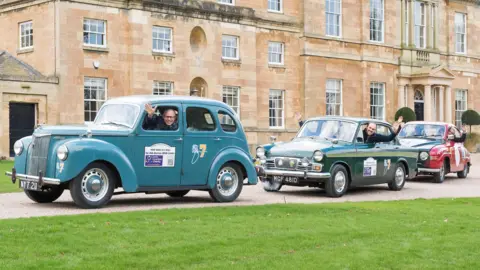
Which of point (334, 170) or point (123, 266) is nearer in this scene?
point (123, 266)

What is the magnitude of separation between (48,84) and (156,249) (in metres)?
22.1

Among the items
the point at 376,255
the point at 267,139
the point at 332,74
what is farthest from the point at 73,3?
the point at 376,255

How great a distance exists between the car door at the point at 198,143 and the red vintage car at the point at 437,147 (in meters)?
9.70

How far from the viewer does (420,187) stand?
2167 centimetres

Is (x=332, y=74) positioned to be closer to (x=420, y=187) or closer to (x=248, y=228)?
(x=420, y=187)

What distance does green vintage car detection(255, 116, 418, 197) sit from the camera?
17.6 m

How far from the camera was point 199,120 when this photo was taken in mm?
15461

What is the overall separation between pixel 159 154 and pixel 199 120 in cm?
117

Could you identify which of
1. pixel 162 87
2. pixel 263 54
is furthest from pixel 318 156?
pixel 263 54

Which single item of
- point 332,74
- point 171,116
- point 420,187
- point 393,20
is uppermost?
point 393,20

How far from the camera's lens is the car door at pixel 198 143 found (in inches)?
596

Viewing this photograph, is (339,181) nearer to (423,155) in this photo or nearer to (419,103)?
(423,155)

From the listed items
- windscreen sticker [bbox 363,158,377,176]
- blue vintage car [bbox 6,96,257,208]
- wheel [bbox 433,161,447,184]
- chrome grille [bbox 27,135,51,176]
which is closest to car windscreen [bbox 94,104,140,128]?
blue vintage car [bbox 6,96,257,208]

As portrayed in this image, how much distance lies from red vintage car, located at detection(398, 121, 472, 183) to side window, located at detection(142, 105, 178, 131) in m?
10.6
